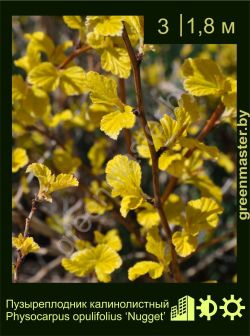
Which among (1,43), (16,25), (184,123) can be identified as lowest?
(184,123)

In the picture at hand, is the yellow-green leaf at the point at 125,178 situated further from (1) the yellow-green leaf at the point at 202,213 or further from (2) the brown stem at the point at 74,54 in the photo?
(2) the brown stem at the point at 74,54

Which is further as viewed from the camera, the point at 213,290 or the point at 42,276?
the point at 42,276

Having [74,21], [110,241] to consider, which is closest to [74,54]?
[74,21]

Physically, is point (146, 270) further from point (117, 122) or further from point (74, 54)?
point (74, 54)

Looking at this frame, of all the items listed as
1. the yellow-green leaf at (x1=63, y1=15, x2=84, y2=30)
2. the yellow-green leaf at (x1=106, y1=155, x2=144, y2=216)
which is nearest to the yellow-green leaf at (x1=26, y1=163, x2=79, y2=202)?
the yellow-green leaf at (x1=106, y1=155, x2=144, y2=216)

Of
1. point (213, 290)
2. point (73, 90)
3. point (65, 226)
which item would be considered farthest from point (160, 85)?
point (213, 290)

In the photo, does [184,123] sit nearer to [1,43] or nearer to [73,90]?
[73,90]

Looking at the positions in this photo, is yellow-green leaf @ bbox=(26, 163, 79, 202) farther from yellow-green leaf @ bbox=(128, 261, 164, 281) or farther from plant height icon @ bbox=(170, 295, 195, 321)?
plant height icon @ bbox=(170, 295, 195, 321)

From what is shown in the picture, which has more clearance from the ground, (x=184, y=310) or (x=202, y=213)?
(x=202, y=213)

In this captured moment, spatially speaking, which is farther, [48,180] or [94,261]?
[94,261]
